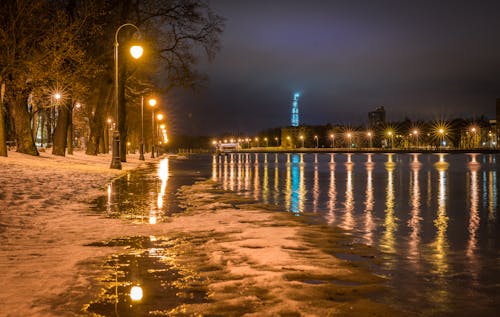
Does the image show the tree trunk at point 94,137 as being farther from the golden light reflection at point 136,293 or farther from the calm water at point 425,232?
the golden light reflection at point 136,293

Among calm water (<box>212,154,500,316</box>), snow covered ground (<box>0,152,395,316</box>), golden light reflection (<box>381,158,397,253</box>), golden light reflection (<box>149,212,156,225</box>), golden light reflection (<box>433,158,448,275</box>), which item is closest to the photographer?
snow covered ground (<box>0,152,395,316</box>)

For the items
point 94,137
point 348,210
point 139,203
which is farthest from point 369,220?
point 94,137

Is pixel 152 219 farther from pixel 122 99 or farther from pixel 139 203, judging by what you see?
pixel 122 99

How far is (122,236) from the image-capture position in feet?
33.1

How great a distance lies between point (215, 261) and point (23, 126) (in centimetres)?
2868

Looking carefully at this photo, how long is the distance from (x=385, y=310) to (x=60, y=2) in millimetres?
34277

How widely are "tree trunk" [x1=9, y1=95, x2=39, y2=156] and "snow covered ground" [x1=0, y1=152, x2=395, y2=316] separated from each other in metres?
19.7

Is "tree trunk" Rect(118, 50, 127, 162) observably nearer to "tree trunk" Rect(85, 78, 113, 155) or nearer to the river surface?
"tree trunk" Rect(85, 78, 113, 155)

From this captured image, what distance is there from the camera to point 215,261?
26.0 feet

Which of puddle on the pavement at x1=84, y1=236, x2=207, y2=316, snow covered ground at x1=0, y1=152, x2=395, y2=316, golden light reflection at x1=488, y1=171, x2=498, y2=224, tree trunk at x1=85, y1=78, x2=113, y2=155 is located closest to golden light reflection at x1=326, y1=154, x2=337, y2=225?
snow covered ground at x1=0, y1=152, x2=395, y2=316

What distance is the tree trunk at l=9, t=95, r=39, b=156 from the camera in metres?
32.9

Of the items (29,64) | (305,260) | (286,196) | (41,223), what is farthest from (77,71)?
(305,260)

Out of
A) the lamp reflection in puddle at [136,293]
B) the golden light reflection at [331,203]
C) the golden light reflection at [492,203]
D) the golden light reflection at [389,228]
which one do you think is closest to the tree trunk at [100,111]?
the golden light reflection at [331,203]

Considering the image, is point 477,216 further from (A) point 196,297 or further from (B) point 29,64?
(B) point 29,64
